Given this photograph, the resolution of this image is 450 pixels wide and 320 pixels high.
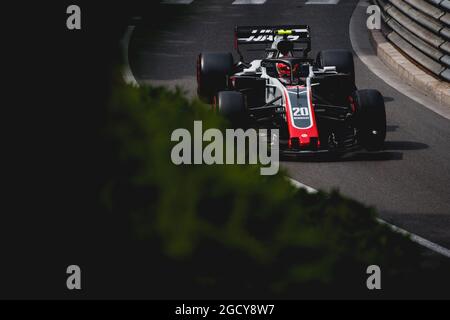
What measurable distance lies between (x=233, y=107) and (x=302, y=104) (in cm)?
81

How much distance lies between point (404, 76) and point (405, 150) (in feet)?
18.0

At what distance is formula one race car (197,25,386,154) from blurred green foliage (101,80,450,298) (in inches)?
292

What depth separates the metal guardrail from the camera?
57.2ft

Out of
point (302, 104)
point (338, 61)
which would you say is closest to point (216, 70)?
point (338, 61)

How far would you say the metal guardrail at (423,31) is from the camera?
57.2 feet

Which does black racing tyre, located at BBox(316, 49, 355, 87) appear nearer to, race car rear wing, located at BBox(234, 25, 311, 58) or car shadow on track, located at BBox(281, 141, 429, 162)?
race car rear wing, located at BBox(234, 25, 311, 58)

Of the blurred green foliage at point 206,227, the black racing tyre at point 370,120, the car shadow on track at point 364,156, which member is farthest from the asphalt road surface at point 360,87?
the blurred green foliage at point 206,227

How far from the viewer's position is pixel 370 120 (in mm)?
12789

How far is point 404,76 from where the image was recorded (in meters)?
18.7

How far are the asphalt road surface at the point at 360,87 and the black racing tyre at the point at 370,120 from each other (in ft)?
0.64

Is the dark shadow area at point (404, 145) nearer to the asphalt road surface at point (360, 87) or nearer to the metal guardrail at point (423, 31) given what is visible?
the asphalt road surface at point (360, 87)

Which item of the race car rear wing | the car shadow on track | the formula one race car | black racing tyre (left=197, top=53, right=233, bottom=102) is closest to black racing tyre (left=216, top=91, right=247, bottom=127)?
the formula one race car
